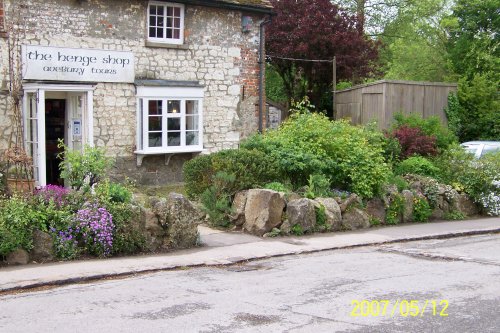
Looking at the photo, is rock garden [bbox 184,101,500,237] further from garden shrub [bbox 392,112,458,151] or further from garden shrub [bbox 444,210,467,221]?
garden shrub [bbox 392,112,458,151]

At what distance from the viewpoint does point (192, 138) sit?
17.8 m

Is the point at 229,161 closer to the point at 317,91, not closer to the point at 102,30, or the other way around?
the point at 102,30

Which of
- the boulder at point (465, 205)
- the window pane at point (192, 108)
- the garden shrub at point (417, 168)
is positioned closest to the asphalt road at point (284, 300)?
the boulder at point (465, 205)

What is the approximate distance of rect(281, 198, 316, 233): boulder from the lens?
467 inches

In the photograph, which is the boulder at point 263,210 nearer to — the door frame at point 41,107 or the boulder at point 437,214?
the boulder at point 437,214

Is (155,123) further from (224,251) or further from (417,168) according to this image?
(224,251)

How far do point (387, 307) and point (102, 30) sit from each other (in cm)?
1166


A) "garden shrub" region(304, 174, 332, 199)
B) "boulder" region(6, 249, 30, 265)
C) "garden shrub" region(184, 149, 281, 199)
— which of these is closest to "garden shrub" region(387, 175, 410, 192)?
"garden shrub" region(304, 174, 332, 199)

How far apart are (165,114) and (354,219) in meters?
6.64

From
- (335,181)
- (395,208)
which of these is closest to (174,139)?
(335,181)

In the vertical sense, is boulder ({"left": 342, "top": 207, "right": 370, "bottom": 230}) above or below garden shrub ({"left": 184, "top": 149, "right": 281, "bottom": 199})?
below

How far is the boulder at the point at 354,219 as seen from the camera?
12.6 metres

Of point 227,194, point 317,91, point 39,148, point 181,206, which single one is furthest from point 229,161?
point 317,91

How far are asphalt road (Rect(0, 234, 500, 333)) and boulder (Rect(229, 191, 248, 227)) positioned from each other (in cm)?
225
